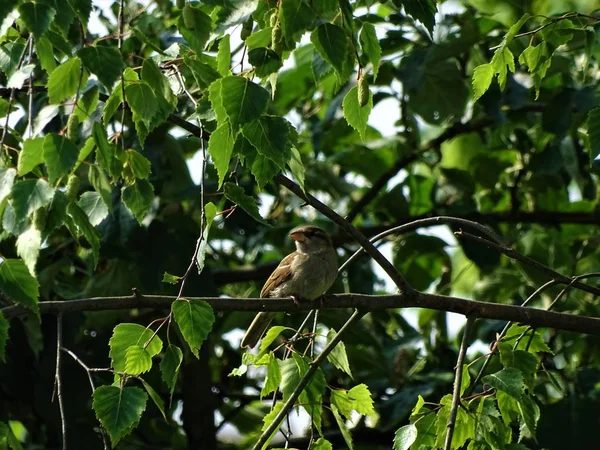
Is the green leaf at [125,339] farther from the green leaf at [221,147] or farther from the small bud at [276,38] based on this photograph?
the small bud at [276,38]

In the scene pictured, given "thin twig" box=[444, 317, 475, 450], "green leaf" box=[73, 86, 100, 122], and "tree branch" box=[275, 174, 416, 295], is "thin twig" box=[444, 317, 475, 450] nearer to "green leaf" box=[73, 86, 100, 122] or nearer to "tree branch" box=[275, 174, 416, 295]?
"tree branch" box=[275, 174, 416, 295]

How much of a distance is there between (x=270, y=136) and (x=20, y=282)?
0.70 metres

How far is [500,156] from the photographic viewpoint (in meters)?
6.13

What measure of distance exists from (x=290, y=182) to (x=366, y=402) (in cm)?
74

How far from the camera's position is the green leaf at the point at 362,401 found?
3.20 meters

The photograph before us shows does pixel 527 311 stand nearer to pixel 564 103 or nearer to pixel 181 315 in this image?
pixel 181 315

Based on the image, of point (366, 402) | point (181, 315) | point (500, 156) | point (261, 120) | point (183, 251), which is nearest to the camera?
point (261, 120)

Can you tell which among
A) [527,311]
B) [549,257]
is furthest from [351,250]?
[527,311]

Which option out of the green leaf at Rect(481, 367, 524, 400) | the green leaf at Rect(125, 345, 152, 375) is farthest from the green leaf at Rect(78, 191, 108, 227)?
the green leaf at Rect(481, 367, 524, 400)

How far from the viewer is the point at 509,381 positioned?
2.96m

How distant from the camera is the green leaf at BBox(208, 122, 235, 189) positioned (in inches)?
102

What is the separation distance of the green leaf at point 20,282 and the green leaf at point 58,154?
0.27 meters

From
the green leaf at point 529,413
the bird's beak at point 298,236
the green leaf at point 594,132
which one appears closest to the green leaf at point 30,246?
the green leaf at point 529,413

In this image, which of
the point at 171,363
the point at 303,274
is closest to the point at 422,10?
the point at 171,363
